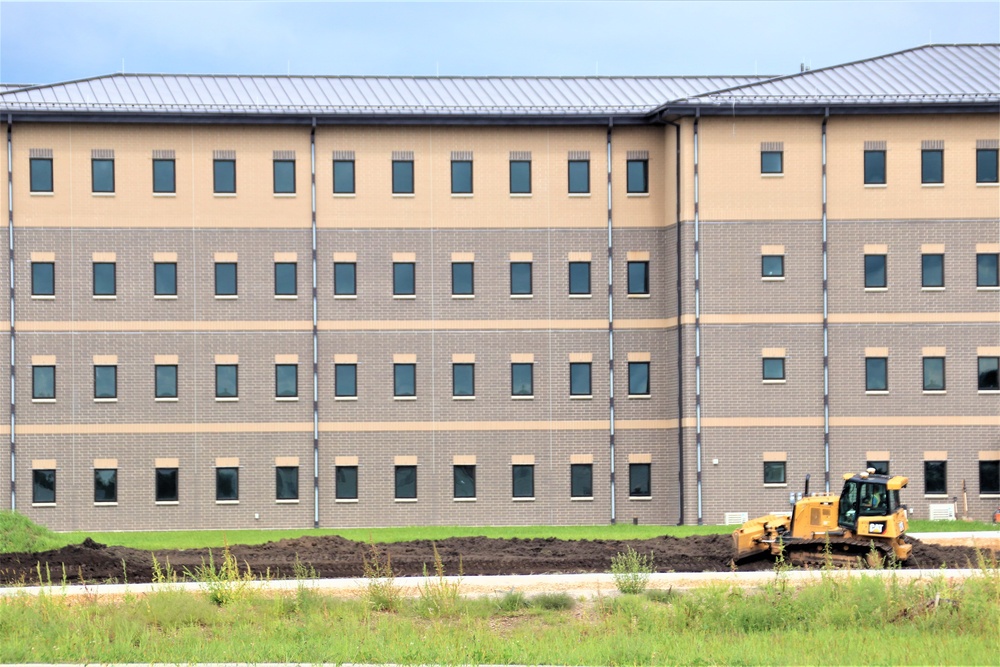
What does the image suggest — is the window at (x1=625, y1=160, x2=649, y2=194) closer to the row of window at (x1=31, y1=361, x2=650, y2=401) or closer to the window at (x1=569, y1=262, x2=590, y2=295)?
the window at (x1=569, y1=262, x2=590, y2=295)

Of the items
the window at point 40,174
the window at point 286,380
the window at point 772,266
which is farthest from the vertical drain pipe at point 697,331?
the window at point 40,174

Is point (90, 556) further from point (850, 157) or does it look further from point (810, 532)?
point (850, 157)

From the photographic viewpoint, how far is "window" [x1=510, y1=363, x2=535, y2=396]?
45500 millimetres

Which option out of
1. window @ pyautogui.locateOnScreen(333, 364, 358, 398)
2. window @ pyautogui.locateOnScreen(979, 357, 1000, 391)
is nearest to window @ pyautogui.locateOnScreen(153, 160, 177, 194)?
window @ pyautogui.locateOnScreen(333, 364, 358, 398)

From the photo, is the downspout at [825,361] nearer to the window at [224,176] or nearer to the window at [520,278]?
the window at [520,278]

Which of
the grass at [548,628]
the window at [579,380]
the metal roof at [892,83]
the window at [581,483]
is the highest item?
the metal roof at [892,83]

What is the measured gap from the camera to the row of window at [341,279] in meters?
44.8

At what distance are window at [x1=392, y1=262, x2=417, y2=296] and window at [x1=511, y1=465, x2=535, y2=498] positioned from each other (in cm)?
674

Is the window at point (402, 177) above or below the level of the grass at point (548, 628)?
above

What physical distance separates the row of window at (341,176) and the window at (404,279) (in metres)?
2.40

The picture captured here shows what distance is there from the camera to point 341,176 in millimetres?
45531

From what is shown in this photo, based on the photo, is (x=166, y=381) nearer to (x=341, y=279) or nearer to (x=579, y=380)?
(x=341, y=279)

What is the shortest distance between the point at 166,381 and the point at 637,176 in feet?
55.2

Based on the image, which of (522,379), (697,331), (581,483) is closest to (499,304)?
(522,379)
